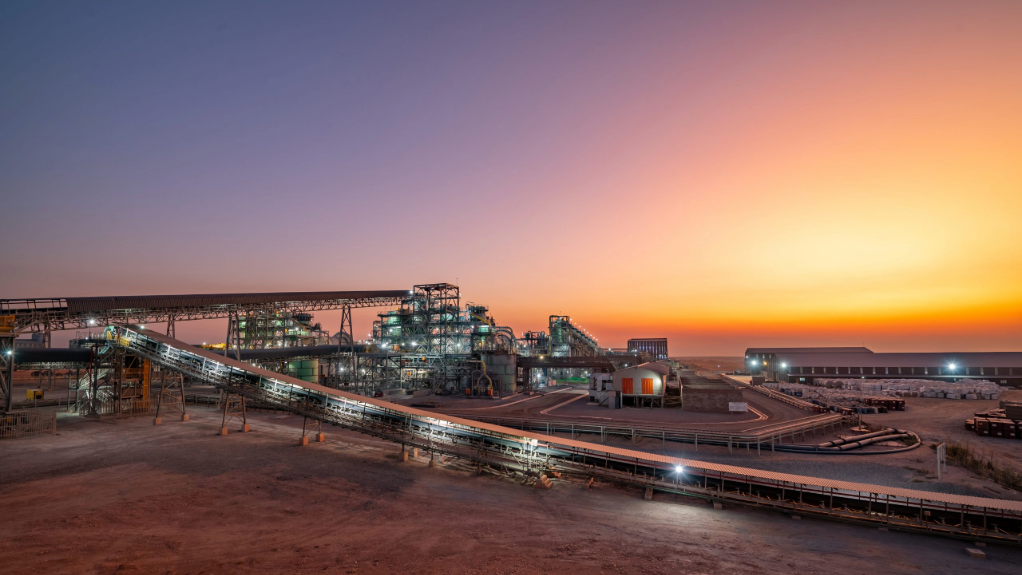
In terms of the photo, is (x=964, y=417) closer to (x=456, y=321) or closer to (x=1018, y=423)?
(x=1018, y=423)

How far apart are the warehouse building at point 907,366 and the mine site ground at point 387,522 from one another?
68.0 meters

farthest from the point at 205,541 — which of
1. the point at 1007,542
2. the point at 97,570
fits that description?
the point at 1007,542

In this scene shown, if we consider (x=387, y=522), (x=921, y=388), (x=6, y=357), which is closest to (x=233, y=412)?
(x=6, y=357)

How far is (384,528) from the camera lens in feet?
49.8

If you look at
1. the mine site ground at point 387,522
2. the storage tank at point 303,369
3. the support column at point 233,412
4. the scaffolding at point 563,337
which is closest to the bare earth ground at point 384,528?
the mine site ground at point 387,522

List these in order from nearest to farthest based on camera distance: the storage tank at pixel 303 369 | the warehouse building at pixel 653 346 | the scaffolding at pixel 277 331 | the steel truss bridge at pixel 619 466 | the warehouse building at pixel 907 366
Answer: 1. the steel truss bridge at pixel 619 466
2. the storage tank at pixel 303 369
3. the warehouse building at pixel 907 366
4. the scaffolding at pixel 277 331
5. the warehouse building at pixel 653 346

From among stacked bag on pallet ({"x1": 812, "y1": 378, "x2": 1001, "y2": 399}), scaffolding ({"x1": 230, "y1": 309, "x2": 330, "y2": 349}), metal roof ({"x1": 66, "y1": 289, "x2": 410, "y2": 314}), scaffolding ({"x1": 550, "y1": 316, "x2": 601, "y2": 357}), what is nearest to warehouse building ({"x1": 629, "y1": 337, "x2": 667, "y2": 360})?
scaffolding ({"x1": 550, "y1": 316, "x2": 601, "y2": 357})

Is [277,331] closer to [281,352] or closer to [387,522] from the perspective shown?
[281,352]

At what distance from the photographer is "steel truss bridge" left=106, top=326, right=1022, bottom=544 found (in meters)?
15.2

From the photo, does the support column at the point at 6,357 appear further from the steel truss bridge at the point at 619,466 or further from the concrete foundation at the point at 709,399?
the concrete foundation at the point at 709,399

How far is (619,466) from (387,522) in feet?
35.5

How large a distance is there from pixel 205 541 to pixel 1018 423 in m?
→ 52.7

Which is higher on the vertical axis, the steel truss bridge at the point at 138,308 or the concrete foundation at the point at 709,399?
the steel truss bridge at the point at 138,308

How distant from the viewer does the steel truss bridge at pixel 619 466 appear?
49.7 feet
